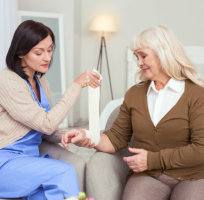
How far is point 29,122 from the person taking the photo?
145 cm

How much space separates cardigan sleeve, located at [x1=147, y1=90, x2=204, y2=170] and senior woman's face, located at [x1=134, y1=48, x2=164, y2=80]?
23cm

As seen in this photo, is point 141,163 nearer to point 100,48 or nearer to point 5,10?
point 5,10

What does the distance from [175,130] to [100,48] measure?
11.3 ft

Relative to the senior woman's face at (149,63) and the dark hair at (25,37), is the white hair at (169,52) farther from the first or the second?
the dark hair at (25,37)

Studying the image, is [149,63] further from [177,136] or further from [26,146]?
[26,146]

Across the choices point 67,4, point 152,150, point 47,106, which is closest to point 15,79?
point 47,106

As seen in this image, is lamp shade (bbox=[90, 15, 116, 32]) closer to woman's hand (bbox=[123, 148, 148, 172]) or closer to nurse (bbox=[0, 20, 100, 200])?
nurse (bbox=[0, 20, 100, 200])

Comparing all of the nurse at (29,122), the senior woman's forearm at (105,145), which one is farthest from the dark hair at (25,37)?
the senior woman's forearm at (105,145)

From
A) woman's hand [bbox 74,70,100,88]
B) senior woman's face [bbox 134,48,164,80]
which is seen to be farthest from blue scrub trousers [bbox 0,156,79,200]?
senior woman's face [bbox 134,48,164,80]

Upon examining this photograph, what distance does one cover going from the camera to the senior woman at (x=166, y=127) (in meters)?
1.40

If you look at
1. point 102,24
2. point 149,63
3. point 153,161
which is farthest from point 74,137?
point 102,24

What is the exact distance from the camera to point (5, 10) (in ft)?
10.5

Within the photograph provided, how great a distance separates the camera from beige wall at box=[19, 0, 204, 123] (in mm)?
4395

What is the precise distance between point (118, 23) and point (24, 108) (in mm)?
3514
